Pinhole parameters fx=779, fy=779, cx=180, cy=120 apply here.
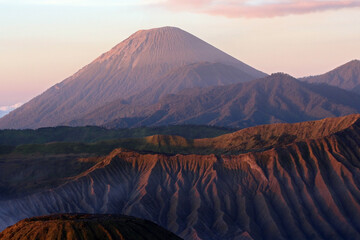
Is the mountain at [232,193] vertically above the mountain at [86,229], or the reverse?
the mountain at [86,229]

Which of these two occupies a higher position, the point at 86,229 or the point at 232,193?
the point at 86,229

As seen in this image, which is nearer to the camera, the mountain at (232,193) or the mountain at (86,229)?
the mountain at (86,229)

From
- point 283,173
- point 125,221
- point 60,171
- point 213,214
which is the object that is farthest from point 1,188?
point 125,221

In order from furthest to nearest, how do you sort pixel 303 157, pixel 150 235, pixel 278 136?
pixel 278 136
pixel 303 157
pixel 150 235

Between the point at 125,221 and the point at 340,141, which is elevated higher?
the point at 125,221

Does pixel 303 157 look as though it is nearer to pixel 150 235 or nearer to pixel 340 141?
pixel 340 141
